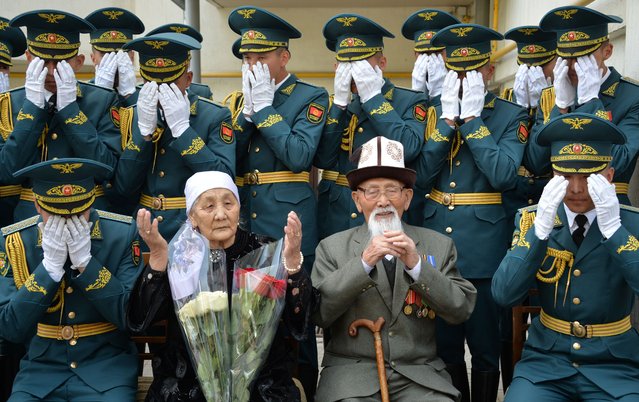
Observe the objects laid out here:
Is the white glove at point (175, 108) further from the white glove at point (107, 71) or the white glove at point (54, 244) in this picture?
the white glove at point (54, 244)

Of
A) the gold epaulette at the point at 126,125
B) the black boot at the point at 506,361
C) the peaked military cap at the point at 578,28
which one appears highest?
the peaked military cap at the point at 578,28

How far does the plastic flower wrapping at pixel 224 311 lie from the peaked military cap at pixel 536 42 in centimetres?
251

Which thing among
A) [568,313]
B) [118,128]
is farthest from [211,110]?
[568,313]

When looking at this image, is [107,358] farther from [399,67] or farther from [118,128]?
[399,67]

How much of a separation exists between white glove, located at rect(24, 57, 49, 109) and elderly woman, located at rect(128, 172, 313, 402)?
1.30 m

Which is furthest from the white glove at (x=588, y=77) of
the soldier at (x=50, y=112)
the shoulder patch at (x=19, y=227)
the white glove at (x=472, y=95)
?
the shoulder patch at (x=19, y=227)

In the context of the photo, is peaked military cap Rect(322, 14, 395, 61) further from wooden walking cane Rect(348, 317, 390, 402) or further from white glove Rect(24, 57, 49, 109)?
wooden walking cane Rect(348, 317, 390, 402)

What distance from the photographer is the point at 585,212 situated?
3.98 meters

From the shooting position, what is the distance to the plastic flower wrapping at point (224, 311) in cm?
342

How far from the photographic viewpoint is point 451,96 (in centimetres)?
481

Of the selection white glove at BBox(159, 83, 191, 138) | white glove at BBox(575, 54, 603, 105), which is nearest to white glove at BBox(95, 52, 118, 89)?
white glove at BBox(159, 83, 191, 138)

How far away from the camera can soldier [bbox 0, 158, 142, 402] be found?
150 inches

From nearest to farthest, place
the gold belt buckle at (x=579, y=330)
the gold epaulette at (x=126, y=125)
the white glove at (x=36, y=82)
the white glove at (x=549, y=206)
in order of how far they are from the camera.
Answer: the white glove at (x=549, y=206)
the gold belt buckle at (x=579, y=330)
the white glove at (x=36, y=82)
the gold epaulette at (x=126, y=125)

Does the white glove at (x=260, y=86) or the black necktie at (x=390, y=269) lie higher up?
the white glove at (x=260, y=86)
